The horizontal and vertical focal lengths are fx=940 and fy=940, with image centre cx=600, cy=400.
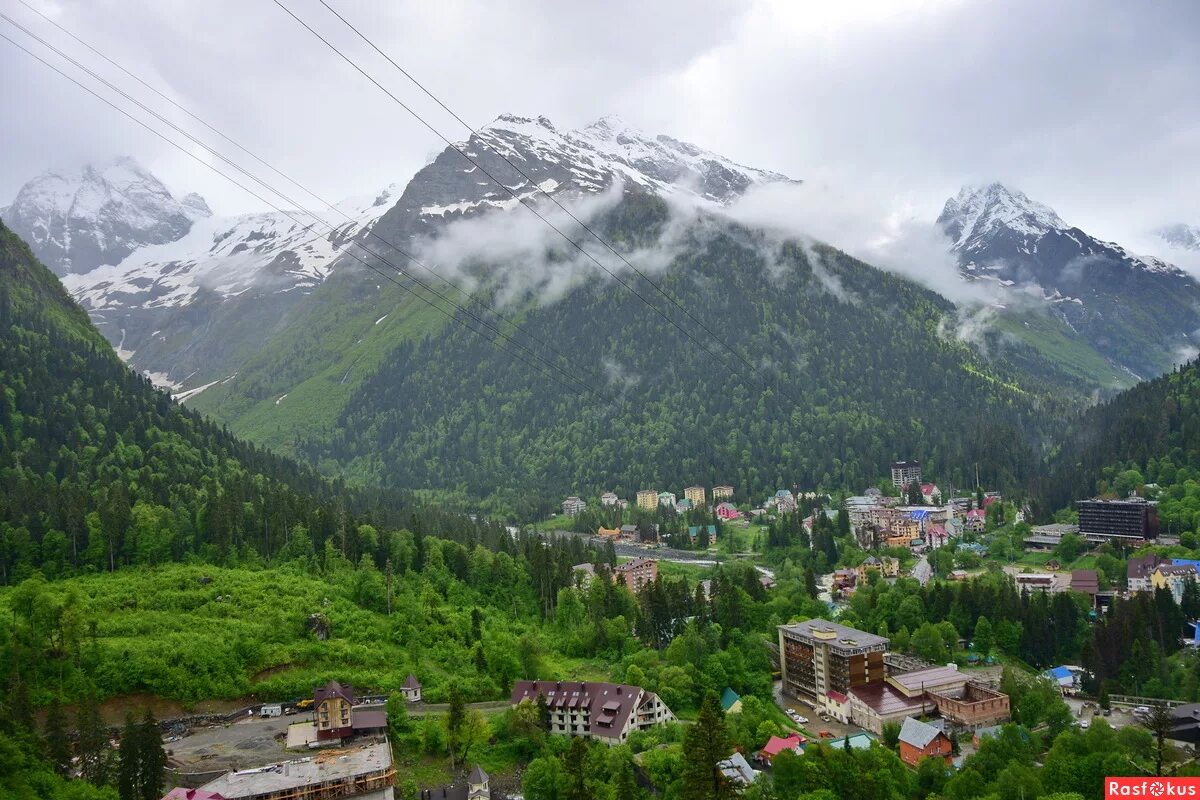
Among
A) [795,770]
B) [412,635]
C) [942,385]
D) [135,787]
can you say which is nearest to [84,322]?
[412,635]

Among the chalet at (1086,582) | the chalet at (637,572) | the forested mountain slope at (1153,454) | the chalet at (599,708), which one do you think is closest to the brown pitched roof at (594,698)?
the chalet at (599,708)

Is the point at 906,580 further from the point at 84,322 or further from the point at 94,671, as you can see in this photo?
the point at 84,322

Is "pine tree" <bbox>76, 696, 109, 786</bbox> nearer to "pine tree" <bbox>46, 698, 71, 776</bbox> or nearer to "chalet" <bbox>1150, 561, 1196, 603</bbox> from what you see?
"pine tree" <bbox>46, 698, 71, 776</bbox>

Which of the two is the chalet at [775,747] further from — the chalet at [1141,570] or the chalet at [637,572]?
the chalet at [1141,570]

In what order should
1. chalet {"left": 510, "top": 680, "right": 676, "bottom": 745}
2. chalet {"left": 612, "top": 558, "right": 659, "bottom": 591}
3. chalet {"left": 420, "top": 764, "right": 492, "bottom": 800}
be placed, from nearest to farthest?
chalet {"left": 420, "top": 764, "right": 492, "bottom": 800}
chalet {"left": 510, "top": 680, "right": 676, "bottom": 745}
chalet {"left": 612, "top": 558, "right": 659, "bottom": 591}

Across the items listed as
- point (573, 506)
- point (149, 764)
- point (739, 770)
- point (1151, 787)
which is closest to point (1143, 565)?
point (1151, 787)

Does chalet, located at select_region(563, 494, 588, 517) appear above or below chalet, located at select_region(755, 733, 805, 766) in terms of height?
above

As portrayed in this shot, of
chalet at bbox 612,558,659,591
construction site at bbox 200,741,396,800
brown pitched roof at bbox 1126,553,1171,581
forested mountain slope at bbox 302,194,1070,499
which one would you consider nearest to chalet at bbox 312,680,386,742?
construction site at bbox 200,741,396,800

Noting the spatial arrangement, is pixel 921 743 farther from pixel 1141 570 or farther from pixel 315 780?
pixel 1141 570
